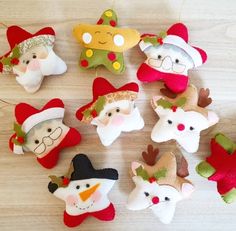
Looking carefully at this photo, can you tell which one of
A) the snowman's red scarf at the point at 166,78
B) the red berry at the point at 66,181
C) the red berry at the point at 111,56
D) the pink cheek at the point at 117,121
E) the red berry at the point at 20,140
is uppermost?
the red berry at the point at 111,56

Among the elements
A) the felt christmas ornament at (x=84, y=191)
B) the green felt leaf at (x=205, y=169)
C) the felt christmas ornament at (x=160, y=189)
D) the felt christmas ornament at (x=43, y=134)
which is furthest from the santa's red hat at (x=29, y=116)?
the green felt leaf at (x=205, y=169)

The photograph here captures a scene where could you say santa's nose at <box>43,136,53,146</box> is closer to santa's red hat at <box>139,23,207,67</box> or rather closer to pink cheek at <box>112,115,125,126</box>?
pink cheek at <box>112,115,125,126</box>

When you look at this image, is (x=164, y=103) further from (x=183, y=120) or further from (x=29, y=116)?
(x=29, y=116)

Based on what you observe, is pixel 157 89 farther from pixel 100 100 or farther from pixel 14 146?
pixel 14 146

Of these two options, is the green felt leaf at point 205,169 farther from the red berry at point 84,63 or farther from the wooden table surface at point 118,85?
the red berry at point 84,63

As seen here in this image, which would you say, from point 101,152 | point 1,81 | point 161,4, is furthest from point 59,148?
point 161,4

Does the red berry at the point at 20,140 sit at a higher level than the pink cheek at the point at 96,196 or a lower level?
higher

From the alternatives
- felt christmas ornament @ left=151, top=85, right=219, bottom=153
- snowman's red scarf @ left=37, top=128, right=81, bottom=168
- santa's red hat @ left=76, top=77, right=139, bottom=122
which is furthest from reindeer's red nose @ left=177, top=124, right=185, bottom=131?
snowman's red scarf @ left=37, top=128, right=81, bottom=168
